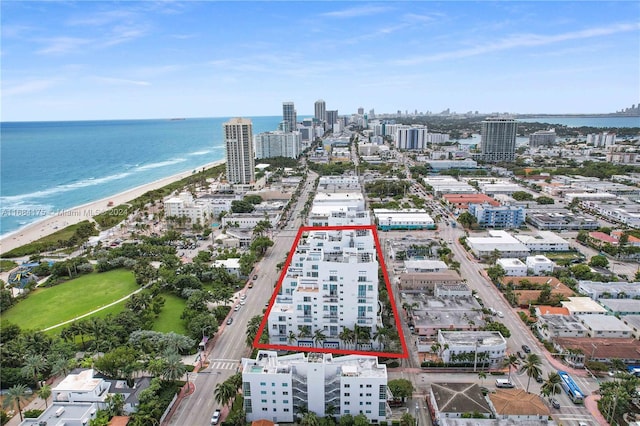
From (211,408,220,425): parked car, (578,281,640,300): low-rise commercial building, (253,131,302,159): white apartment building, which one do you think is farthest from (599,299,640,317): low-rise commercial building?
(253,131,302,159): white apartment building

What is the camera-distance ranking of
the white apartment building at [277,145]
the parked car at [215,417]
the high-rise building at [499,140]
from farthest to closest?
1. the white apartment building at [277,145]
2. the high-rise building at [499,140]
3. the parked car at [215,417]

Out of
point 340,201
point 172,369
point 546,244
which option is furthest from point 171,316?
point 546,244

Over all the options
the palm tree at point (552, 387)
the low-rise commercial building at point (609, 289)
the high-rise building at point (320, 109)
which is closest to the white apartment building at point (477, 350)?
the palm tree at point (552, 387)

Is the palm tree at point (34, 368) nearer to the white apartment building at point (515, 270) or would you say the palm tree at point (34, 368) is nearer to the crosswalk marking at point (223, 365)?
the crosswalk marking at point (223, 365)

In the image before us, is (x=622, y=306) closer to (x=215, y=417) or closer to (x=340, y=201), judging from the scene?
(x=215, y=417)

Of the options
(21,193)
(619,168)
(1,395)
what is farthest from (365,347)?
(619,168)

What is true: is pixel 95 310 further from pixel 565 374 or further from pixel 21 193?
pixel 21 193
